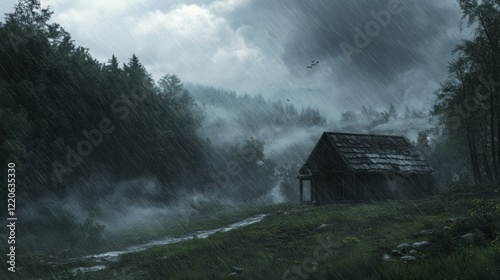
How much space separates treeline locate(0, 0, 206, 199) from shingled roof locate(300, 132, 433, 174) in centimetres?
1962

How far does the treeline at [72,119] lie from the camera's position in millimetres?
29906

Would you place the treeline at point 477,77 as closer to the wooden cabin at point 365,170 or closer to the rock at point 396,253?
the wooden cabin at point 365,170

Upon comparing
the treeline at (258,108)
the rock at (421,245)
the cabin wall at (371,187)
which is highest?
the treeline at (258,108)

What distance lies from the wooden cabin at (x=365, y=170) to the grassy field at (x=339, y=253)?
13.0m

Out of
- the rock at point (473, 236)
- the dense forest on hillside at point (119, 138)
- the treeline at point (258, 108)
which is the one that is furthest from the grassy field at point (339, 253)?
the treeline at point (258, 108)

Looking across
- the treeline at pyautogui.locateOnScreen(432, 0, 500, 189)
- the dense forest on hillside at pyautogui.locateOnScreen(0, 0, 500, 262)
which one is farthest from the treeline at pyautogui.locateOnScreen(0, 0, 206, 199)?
the treeline at pyautogui.locateOnScreen(432, 0, 500, 189)

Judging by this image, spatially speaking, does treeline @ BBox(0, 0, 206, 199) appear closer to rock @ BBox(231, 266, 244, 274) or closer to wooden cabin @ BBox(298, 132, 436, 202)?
rock @ BBox(231, 266, 244, 274)

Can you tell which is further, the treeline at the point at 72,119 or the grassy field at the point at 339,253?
the treeline at the point at 72,119

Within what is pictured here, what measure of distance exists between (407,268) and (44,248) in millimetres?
18786

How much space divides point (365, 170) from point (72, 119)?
25.5 m

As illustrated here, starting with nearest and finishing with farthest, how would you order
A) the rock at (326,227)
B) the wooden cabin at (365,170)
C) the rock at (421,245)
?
the rock at (421,245), the rock at (326,227), the wooden cabin at (365,170)

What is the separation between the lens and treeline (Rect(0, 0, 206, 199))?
2991 cm

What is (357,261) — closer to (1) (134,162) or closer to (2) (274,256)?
(2) (274,256)

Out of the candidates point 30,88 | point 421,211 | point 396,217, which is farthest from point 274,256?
point 30,88
